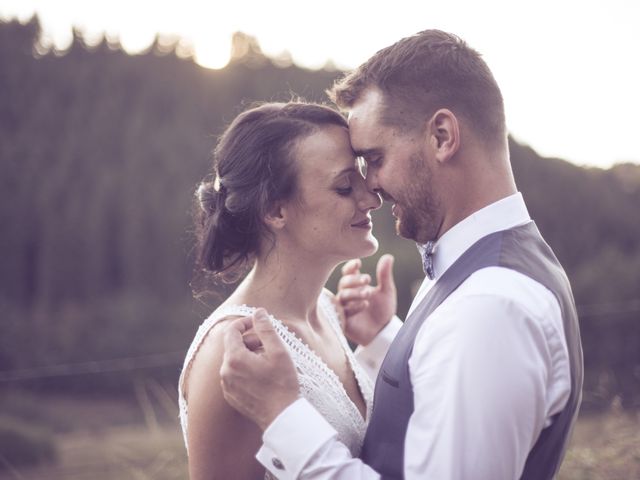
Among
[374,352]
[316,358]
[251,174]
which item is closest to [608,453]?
[374,352]

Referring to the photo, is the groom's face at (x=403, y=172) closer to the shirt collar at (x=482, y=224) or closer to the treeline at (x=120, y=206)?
the shirt collar at (x=482, y=224)

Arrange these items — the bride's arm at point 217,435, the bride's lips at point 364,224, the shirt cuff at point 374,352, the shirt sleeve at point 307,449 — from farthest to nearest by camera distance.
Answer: the shirt cuff at point 374,352 < the bride's lips at point 364,224 < the bride's arm at point 217,435 < the shirt sleeve at point 307,449

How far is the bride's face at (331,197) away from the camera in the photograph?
2.67 m

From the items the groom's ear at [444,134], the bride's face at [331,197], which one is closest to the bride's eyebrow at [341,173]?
the bride's face at [331,197]

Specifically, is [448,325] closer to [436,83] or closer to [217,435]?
[436,83]

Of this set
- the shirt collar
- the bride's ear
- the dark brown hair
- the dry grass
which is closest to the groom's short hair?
the shirt collar

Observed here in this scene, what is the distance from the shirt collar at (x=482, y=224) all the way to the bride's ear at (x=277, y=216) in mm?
778

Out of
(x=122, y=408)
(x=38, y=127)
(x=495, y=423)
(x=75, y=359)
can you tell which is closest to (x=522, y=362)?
(x=495, y=423)

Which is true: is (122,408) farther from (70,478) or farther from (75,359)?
(70,478)

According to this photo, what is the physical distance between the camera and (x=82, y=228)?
2478 cm

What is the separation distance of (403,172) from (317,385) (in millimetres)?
862

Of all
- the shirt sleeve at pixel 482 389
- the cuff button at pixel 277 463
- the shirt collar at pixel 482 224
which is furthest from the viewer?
the shirt collar at pixel 482 224

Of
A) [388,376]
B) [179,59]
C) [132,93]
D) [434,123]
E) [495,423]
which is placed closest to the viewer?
[495,423]

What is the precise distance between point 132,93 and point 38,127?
4584 millimetres
